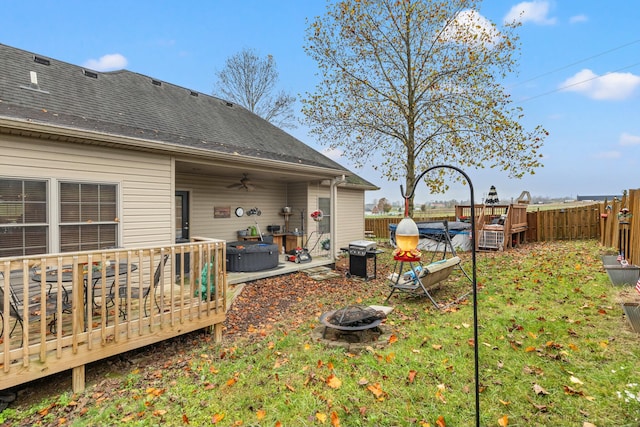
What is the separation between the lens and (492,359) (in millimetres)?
3404

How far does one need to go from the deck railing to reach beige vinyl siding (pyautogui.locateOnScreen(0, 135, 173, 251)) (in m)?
1.23

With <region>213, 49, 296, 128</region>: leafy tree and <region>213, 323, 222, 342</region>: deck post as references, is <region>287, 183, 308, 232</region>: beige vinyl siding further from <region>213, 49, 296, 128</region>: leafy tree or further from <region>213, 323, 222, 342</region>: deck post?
<region>213, 49, 296, 128</region>: leafy tree

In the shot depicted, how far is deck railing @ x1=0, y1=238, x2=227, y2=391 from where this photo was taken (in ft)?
9.64

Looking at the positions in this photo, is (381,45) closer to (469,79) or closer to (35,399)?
(469,79)

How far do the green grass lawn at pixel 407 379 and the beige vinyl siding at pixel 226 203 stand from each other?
5.23 meters

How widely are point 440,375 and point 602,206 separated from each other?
1221 centimetres

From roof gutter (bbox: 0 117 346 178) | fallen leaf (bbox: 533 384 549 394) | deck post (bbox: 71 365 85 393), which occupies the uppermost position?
roof gutter (bbox: 0 117 346 178)

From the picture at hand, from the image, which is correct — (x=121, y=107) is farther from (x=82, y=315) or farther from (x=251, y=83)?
(x=251, y=83)

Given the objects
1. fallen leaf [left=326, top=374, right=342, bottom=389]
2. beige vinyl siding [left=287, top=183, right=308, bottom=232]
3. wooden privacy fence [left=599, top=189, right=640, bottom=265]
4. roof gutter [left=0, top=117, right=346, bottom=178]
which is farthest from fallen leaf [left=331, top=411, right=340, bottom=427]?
beige vinyl siding [left=287, top=183, right=308, bottom=232]

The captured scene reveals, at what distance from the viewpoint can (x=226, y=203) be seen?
384 inches

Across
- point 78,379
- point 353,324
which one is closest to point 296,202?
point 353,324

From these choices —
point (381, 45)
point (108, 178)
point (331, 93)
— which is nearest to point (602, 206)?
point (381, 45)

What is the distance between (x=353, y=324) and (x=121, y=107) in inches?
285

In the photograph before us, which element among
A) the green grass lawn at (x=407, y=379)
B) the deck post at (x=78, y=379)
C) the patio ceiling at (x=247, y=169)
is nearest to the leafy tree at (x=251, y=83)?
the patio ceiling at (x=247, y=169)
